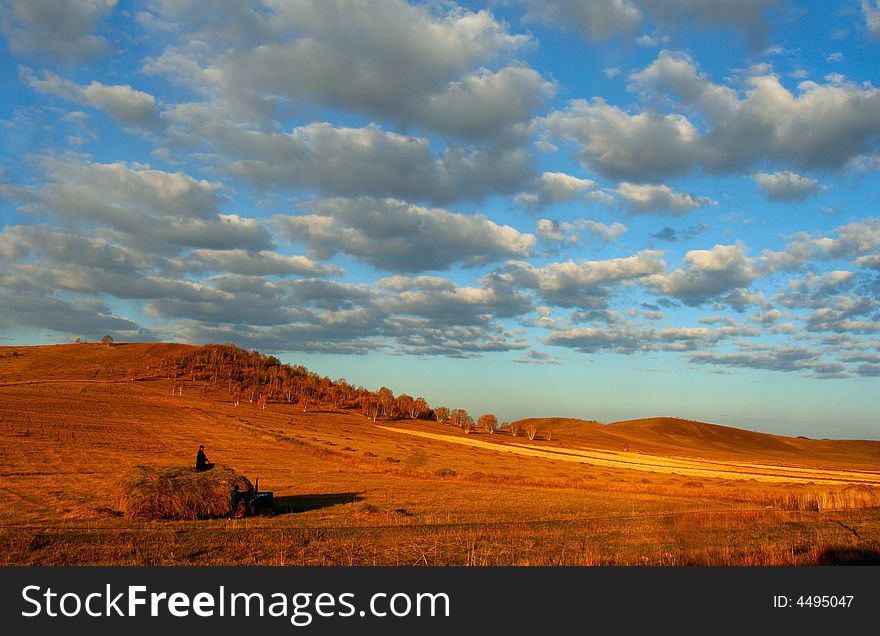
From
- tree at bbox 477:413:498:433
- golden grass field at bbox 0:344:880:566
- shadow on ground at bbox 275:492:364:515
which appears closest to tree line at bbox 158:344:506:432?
tree at bbox 477:413:498:433

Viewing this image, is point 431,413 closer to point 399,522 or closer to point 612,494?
point 612,494

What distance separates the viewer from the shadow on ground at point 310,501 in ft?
92.4

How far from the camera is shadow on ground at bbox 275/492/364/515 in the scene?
28.2m

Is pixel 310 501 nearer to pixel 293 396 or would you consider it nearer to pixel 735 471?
pixel 735 471

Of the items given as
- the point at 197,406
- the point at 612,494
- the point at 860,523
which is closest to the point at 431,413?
the point at 197,406

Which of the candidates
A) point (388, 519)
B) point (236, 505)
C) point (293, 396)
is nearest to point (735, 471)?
point (388, 519)

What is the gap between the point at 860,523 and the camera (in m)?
29.0

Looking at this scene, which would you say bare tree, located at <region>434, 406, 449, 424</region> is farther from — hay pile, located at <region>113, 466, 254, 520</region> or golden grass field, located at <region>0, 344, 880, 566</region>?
hay pile, located at <region>113, 466, 254, 520</region>

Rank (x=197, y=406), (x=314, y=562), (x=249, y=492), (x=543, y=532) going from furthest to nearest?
(x=197, y=406)
(x=249, y=492)
(x=543, y=532)
(x=314, y=562)

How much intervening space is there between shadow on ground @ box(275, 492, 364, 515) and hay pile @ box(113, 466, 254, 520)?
2.74 meters

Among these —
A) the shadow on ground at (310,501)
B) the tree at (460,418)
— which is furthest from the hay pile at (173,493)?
the tree at (460,418)

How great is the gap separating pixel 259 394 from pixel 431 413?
5870 cm

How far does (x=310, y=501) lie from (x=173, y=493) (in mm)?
8183

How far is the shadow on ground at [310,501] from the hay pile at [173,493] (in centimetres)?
274
